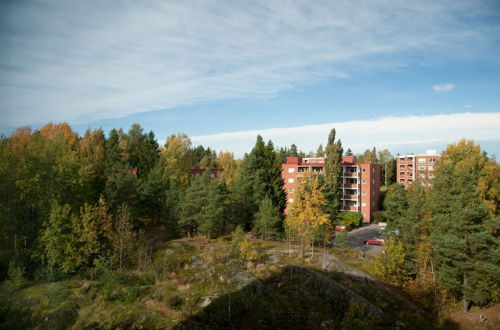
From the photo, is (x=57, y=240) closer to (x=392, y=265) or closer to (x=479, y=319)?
(x=392, y=265)

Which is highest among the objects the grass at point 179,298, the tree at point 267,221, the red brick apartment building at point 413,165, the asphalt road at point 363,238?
the red brick apartment building at point 413,165

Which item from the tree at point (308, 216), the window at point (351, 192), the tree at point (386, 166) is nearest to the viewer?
the tree at point (308, 216)

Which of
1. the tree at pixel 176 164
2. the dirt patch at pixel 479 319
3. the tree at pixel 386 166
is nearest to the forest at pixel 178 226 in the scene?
the dirt patch at pixel 479 319

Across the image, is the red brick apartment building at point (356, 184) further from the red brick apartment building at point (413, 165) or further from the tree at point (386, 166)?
the tree at point (386, 166)

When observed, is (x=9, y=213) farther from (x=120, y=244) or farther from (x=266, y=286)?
(x=266, y=286)

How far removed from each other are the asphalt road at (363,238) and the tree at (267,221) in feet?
41.5

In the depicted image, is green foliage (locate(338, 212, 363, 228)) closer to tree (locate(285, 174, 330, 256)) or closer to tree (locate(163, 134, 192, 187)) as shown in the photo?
tree (locate(163, 134, 192, 187))

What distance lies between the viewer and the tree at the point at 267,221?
3419cm

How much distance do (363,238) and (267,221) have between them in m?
21.8

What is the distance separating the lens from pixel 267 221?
1344 inches

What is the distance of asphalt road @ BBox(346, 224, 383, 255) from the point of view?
40625 millimetres

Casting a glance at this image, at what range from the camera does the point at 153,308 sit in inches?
690

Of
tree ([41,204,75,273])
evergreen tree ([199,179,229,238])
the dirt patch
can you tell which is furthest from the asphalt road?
tree ([41,204,75,273])

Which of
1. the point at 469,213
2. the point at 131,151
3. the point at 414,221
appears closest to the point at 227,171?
→ the point at 131,151
